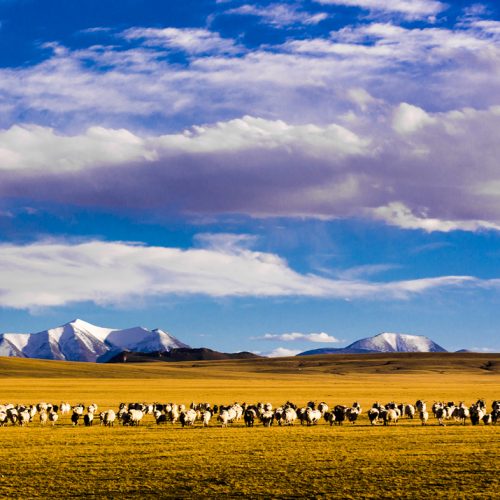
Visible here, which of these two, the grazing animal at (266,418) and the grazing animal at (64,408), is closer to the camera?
the grazing animal at (266,418)

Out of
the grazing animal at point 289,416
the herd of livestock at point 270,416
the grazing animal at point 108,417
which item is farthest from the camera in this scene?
the grazing animal at point 289,416

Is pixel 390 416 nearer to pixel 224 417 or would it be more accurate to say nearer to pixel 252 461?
pixel 224 417

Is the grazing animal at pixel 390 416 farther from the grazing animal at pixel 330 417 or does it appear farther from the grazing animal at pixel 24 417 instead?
the grazing animal at pixel 24 417

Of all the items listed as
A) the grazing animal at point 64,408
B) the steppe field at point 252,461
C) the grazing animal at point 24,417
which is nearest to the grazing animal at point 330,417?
the steppe field at point 252,461

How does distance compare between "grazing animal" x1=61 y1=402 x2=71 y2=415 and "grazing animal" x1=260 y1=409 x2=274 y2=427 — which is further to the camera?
"grazing animal" x1=61 y1=402 x2=71 y2=415

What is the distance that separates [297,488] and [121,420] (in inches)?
968

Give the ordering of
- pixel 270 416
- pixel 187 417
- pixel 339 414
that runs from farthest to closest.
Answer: pixel 339 414, pixel 270 416, pixel 187 417

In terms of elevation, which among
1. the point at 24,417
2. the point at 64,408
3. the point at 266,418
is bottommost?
the point at 64,408

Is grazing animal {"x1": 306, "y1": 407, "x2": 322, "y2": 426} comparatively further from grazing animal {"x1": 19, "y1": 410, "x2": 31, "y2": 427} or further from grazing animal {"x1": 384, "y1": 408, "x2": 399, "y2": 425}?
grazing animal {"x1": 19, "y1": 410, "x2": 31, "y2": 427}

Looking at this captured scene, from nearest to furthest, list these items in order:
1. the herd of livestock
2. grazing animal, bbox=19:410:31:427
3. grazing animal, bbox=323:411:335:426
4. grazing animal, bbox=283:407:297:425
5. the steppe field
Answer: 1. the steppe field
2. the herd of livestock
3. grazing animal, bbox=283:407:297:425
4. grazing animal, bbox=323:411:335:426
5. grazing animal, bbox=19:410:31:427

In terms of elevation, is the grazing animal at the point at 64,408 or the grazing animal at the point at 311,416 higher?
the grazing animal at the point at 311,416

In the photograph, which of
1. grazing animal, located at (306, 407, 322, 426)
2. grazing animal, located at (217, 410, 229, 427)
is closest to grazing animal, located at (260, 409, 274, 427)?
grazing animal, located at (217, 410, 229, 427)

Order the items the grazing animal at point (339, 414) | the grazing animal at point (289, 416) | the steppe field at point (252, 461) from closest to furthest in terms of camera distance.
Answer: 1. the steppe field at point (252, 461)
2. the grazing animal at point (339, 414)
3. the grazing animal at point (289, 416)

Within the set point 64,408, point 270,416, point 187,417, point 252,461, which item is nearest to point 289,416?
point 270,416
